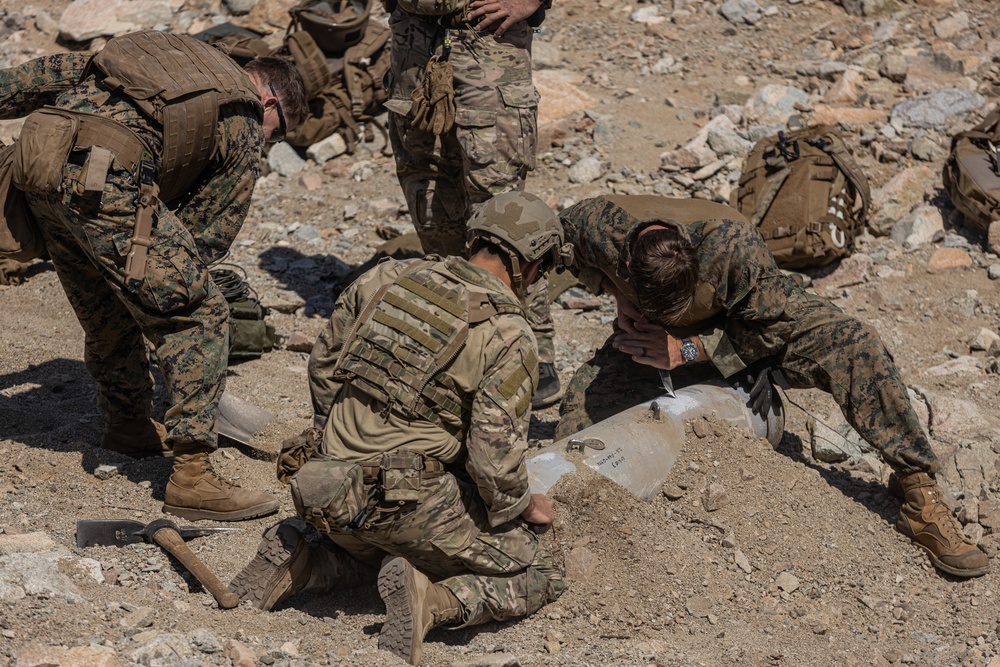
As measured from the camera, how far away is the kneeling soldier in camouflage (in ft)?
12.0

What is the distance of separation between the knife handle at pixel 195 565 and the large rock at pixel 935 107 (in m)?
6.42

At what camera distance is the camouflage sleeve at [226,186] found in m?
4.76

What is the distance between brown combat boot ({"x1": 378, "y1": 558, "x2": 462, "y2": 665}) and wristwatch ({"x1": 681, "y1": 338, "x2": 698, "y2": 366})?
1810mm

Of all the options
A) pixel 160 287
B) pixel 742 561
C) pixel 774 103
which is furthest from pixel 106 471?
pixel 774 103

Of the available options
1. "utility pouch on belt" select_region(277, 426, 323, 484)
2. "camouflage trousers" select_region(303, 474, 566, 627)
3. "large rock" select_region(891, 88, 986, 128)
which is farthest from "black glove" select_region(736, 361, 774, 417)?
"large rock" select_region(891, 88, 986, 128)

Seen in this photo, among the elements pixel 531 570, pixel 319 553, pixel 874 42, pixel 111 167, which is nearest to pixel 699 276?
pixel 531 570

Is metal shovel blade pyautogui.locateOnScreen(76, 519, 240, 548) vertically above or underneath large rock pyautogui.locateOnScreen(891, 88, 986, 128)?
above

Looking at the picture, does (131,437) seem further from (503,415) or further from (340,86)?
(340,86)

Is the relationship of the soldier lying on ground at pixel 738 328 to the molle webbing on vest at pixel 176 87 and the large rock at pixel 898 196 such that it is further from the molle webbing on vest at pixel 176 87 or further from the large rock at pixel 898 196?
the large rock at pixel 898 196

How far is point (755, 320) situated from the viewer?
15.9ft

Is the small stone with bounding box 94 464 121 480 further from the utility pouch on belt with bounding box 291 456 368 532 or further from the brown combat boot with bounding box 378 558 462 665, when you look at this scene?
the brown combat boot with bounding box 378 558 462 665

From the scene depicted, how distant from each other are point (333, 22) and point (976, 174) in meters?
4.98

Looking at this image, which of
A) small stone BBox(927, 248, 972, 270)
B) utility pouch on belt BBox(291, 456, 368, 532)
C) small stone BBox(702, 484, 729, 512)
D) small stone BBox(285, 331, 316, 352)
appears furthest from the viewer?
small stone BBox(927, 248, 972, 270)

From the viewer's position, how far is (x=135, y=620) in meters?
3.62
